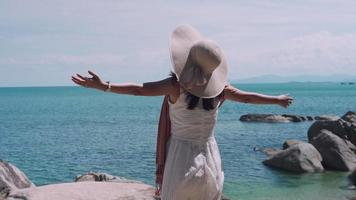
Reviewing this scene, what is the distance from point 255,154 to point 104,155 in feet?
24.7

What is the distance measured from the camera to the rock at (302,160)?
20.6m

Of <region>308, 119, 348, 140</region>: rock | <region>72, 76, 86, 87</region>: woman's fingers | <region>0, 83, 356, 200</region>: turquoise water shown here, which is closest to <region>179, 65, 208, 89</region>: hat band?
<region>72, 76, 86, 87</region>: woman's fingers

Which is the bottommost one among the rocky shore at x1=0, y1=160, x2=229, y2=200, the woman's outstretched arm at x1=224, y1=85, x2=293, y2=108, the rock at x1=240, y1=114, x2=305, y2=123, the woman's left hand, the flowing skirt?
the rock at x1=240, y1=114, x2=305, y2=123

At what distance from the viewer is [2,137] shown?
4328 cm

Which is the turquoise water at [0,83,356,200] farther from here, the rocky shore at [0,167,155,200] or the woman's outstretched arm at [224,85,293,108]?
the woman's outstretched arm at [224,85,293,108]

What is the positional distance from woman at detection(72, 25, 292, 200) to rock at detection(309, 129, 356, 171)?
1765cm

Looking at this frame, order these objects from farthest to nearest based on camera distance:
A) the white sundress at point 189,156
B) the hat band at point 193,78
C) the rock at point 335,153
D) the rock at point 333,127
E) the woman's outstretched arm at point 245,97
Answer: the rock at point 333,127 → the rock at point 335,153 → the woman's outstretched arm at point 245,97 → the white sundress at point 189,156 → the hat band at point 193,78

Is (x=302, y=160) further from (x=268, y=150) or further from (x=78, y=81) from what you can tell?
(x=78, y=81)

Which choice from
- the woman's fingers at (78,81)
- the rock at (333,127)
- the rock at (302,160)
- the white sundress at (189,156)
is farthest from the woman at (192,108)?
the rock at (333,127)

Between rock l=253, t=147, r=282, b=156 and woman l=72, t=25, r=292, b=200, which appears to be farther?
rock l=253, t=147, r=282, b=156

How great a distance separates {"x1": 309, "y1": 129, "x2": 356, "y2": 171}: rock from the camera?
21.2 m

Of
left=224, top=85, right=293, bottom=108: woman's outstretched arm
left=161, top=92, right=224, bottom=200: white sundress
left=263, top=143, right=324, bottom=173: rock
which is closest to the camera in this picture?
left=161, top=92, right=224, bottom=200: white sundress

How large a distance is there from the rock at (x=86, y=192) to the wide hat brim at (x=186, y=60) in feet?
11.7

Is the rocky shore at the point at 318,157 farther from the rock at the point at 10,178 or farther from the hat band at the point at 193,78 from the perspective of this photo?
the hat band at the point at 193,78
